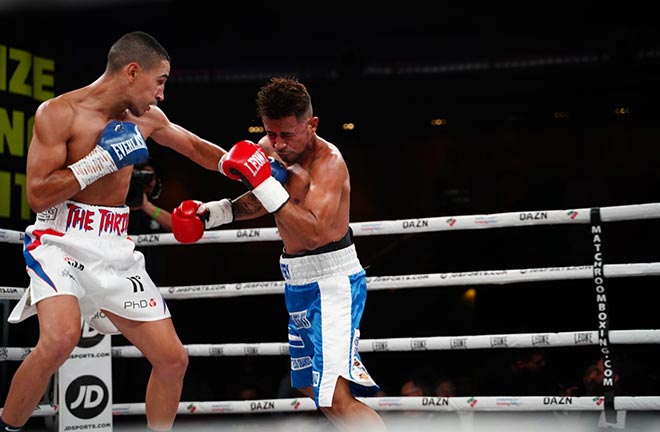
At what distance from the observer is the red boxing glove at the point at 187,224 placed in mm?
2955

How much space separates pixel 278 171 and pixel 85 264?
71cm

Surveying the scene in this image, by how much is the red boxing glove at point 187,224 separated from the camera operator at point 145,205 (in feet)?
4.32

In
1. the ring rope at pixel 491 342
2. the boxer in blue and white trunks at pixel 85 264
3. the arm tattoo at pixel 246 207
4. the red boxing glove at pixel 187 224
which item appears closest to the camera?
the boxer in blue and white trunks at pixel 85 264

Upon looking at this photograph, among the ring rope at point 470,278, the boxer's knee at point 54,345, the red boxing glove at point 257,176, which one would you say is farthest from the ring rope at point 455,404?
the red boxing glove at point 257,176

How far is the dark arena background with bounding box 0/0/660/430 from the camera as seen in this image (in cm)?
616

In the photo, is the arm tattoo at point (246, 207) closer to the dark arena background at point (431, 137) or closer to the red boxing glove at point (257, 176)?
the red boxing glove at point (257, 176)

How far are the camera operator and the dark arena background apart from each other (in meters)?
1.37

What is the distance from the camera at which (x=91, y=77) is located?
695cm

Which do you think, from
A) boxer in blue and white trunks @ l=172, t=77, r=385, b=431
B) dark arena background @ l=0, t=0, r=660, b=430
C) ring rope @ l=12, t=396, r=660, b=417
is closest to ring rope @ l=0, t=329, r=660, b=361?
ring rope @ l=12, t=396, r=660, b=417

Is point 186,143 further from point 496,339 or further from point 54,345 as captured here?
point 496,339

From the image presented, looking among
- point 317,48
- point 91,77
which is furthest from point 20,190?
point 317,48

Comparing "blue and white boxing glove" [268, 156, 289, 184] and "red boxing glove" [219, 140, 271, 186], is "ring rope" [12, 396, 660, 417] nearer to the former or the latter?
"blue and white boxing glove" [268, 156, 289, 184]

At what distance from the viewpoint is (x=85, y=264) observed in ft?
9.46

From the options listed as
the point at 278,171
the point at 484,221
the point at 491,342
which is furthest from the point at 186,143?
the point at 491,342
